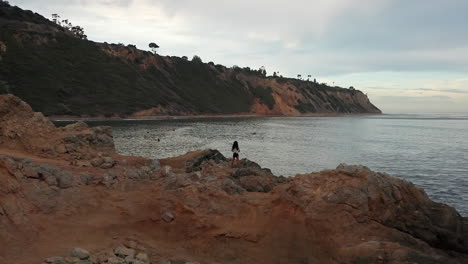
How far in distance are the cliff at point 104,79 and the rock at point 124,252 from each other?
209ft

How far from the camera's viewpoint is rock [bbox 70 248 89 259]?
7816 mm

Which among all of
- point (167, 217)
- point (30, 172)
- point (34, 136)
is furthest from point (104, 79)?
point (167, 217)

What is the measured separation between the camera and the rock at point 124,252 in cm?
821

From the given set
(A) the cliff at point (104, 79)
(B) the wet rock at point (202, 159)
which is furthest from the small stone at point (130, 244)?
(A) the cliff at point (104, 79)

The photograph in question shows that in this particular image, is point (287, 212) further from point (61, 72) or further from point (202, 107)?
point (202, 107)

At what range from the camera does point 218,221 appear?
954cm

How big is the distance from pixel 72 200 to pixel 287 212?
5.39 meters

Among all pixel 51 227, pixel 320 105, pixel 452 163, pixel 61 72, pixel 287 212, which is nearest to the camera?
pixel 51 227

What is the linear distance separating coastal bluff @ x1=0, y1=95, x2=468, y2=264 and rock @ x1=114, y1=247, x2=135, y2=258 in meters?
0.02

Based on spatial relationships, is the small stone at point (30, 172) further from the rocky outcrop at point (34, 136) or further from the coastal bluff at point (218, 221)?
the rocky outcrop at point (34, 136)

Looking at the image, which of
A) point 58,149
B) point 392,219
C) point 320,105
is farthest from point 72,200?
point 320,105

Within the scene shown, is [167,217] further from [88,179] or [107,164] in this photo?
[107,164]

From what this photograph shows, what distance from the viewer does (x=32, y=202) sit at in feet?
29.9

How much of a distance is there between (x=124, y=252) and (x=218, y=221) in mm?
2363
